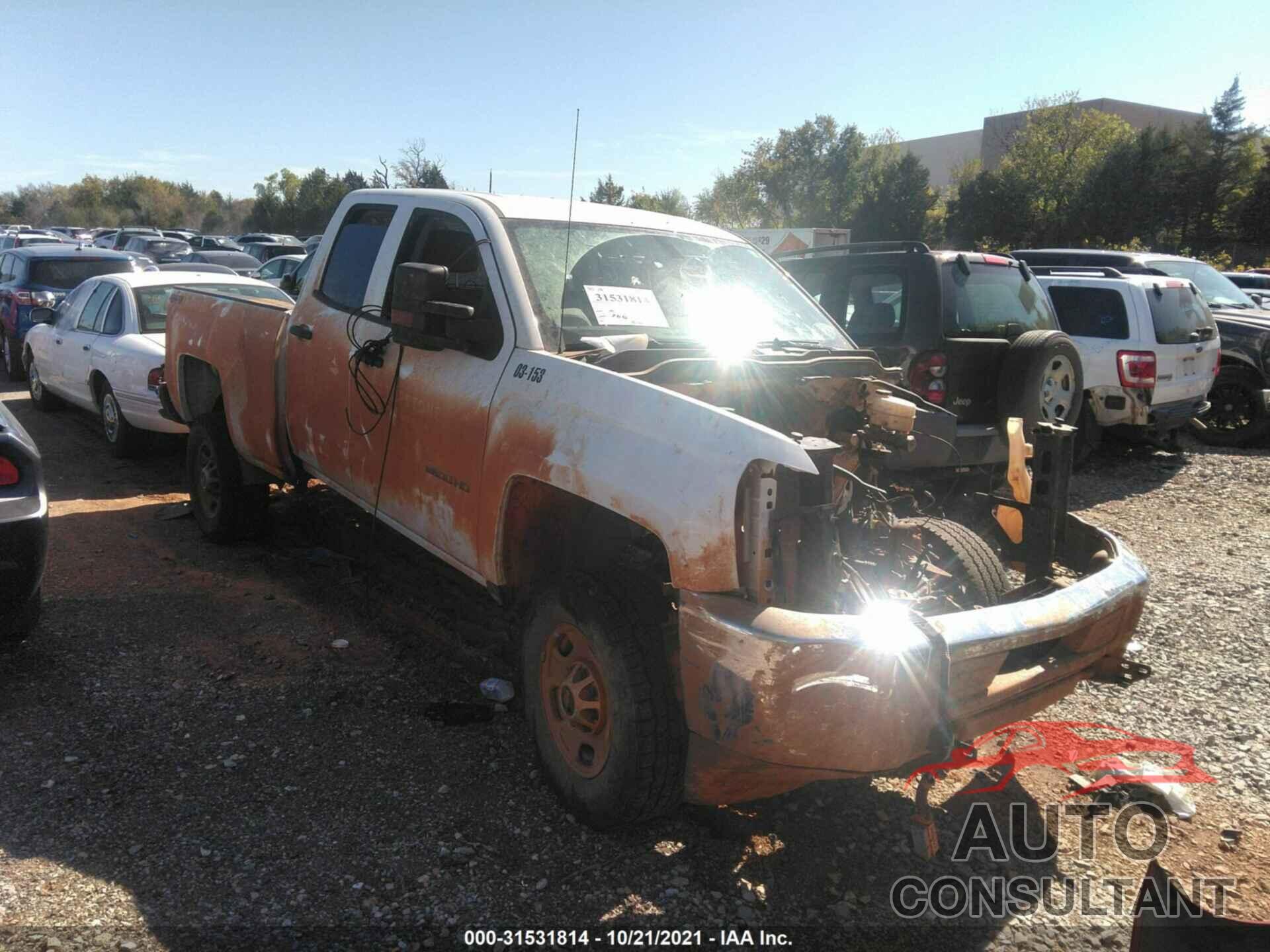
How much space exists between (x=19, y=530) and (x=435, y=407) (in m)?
1.71

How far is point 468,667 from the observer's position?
4402mm

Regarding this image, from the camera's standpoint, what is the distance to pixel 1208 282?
12750 mm

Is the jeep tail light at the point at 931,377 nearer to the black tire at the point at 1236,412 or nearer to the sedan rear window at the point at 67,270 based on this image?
the black tire at the point at 1236,412

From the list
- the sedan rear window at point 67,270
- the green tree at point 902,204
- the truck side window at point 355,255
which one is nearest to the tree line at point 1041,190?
the green tree at point 902,204

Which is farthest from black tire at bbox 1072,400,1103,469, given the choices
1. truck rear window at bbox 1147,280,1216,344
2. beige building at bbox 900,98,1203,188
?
beige building at bbox 900,98,1203,188

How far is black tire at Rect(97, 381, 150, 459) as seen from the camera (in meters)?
8.32

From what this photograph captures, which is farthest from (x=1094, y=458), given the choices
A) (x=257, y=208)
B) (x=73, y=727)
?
(x=257, y=208)

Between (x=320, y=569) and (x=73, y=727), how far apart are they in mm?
2109

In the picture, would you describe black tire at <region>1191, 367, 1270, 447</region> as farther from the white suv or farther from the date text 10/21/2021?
the date text 10/21/2021

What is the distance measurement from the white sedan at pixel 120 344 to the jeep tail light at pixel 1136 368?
295 inches

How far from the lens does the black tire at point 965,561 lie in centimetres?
337

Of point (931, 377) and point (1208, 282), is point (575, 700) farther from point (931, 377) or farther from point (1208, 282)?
point (1208, 282)

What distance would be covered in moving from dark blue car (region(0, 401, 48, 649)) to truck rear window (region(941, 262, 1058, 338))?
5.39m

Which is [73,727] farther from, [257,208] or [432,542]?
[257,208]
